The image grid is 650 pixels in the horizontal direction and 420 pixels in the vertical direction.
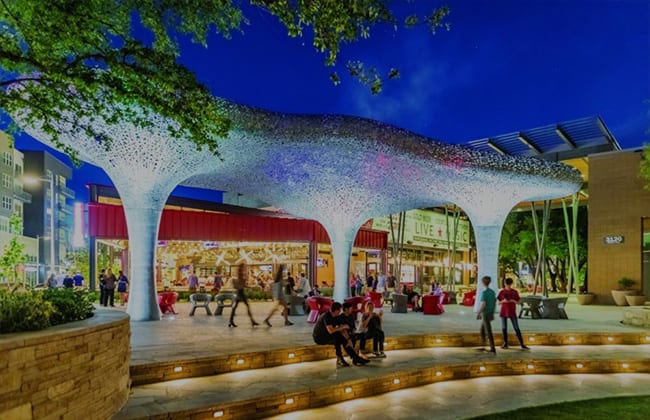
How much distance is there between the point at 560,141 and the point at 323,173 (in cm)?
1442

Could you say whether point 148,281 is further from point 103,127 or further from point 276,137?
point 276,137

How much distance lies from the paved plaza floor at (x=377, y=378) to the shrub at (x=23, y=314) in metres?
1.40

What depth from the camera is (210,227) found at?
24094 mm

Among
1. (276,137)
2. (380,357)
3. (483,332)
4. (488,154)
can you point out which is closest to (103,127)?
(276,137)

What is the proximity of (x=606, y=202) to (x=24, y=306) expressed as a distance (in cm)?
2366

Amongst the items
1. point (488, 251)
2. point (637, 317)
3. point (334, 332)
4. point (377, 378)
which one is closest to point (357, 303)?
point (334, 332)

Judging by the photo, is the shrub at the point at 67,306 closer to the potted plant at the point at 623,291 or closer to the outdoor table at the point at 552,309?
the outdoor table at the point at 552,309

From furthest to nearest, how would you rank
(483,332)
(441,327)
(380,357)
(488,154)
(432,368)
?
(488,154)
(441,327)
(483,332)
(380,357)
(432,368)

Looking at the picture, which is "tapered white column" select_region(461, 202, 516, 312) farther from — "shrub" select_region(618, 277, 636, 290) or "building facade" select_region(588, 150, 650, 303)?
"building facade" select_region(588, 150, 650, 303)

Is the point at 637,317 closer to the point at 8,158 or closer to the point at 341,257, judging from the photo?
the point at 341,257

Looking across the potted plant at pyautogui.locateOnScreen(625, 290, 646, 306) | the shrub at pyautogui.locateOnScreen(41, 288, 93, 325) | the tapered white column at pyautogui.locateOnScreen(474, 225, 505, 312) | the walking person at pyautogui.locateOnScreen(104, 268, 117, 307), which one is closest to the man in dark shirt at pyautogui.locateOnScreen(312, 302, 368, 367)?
the shrub at pyautogui.locateOnScreen(41, 288, 93, 325)

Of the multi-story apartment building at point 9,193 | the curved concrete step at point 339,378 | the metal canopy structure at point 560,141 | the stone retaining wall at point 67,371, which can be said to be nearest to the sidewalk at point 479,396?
the curved concrete step at point 339,378

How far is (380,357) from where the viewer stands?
359 inches

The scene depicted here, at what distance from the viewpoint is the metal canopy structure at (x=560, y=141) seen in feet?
71.5
